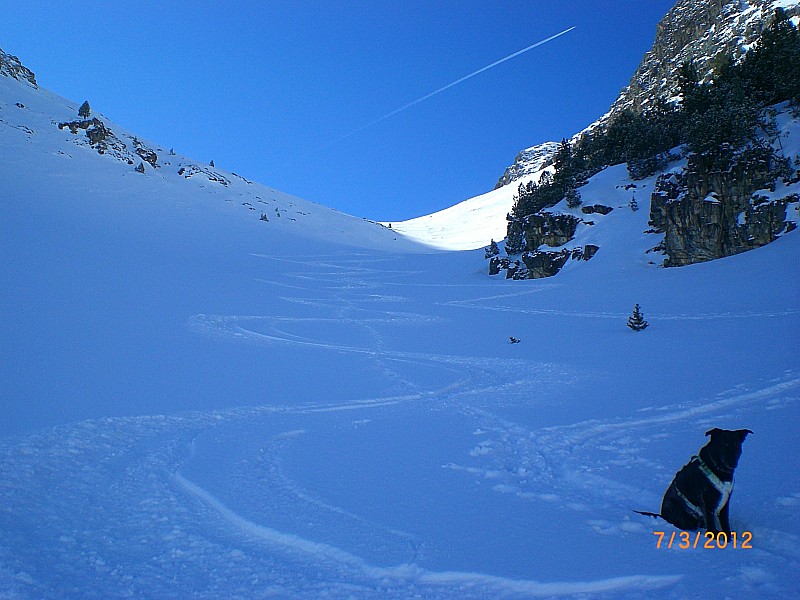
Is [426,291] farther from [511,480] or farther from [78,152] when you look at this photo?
[78,152]

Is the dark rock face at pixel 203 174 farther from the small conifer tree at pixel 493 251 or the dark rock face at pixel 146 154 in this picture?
the small conifer tree at pixel 493 251

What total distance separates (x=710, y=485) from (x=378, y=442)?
2.83 metres

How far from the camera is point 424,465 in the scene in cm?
377

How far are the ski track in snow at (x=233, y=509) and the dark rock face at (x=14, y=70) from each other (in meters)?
57.9

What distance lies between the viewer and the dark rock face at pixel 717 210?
16.2m

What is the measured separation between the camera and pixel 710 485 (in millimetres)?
2365

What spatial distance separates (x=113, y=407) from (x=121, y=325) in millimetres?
4655

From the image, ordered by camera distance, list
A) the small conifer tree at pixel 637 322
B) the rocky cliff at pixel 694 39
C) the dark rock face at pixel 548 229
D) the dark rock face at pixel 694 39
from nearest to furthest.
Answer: the small conifer tree at pixel 637 322 < the dark rock face at pixel 548 229 < the rocky cliff at pixel 694 39 < the dark rock face at pixel 694 39

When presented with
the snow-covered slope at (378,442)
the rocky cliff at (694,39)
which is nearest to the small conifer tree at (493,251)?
the snow-covered slope at (378,442)

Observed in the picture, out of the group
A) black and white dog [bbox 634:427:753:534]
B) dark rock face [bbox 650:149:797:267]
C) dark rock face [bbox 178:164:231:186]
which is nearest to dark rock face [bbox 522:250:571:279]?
dark rock face [bbox 650:149:797:267]
